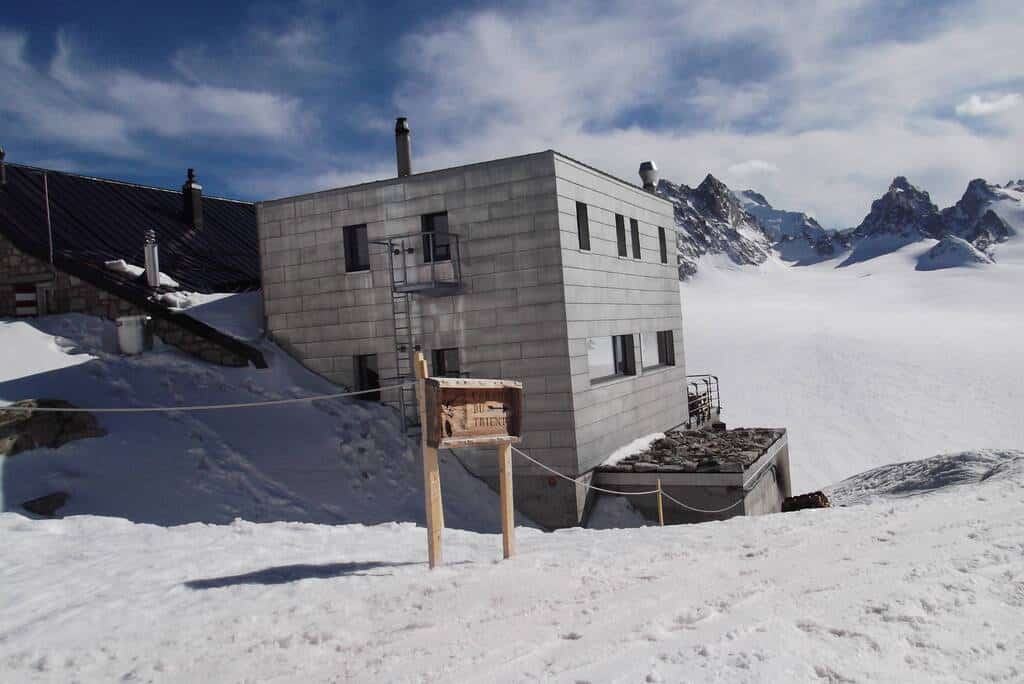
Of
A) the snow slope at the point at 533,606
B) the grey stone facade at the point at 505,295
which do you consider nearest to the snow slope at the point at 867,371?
the grey stone facade at the point at 505,295

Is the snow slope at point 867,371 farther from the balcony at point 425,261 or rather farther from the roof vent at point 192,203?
the roof vent at point 192,203

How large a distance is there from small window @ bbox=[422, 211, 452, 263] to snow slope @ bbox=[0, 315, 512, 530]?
3.67 metres

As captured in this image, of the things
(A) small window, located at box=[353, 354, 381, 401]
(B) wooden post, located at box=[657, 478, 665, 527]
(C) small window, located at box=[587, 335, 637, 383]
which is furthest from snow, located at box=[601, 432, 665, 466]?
(A) small window, located at box=[353, 354, 381, 401]

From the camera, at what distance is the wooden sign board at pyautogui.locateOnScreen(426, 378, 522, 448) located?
8102 mm

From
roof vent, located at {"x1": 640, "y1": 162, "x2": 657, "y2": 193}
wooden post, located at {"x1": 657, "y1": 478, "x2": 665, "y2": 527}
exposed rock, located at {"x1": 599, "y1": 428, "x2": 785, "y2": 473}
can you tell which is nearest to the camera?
wooden post, located at {"x1": 657, "y1": 478, "x2": 665, "y2": 527}

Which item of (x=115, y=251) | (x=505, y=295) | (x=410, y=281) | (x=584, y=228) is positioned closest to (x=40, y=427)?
(x=410, y=281)

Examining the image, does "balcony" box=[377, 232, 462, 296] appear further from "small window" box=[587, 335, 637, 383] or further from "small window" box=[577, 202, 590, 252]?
"small window" box=[587, 335, 637, 383]

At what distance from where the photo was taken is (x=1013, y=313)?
8212cm

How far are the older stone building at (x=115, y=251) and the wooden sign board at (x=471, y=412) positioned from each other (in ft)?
32.4

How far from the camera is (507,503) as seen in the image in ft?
29.4

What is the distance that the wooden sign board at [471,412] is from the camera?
8102 mm

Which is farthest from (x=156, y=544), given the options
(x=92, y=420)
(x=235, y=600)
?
(x=92, y=420)

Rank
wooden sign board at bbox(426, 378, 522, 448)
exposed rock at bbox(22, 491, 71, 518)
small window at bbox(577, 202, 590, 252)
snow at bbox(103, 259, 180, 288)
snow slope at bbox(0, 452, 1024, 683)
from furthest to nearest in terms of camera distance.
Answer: snow at bbox(103, 259, 180, 288)
small window at bbox(577, 202, 590, 252)
exposed rock at bbox(22, 491, 71, 518)
wooden sign board at bbox(426, 378, 522, 448)
snow slope at bbox(0, 452, 1024, 683)

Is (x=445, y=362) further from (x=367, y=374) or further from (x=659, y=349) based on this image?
(x=659, y=349)
